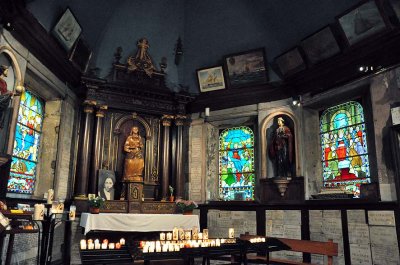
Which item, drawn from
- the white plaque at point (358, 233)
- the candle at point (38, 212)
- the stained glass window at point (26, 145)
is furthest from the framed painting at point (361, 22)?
the stained glass window at point (26, 145)

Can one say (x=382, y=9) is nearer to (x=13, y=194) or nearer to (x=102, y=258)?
(x=102, y=258)

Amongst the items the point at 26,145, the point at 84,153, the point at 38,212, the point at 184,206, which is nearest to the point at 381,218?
the point at 184,206

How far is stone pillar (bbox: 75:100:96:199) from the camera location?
28.1 feet

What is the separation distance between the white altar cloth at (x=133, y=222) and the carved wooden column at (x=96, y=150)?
1.02 m

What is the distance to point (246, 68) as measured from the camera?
984 centimetres

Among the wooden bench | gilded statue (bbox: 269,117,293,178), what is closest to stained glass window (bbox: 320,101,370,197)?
gilded statue (bbox: 269,117,293,178)

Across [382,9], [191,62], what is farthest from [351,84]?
[191,62]

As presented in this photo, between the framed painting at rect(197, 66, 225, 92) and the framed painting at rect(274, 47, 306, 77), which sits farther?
the framed painting at rect(197, 66, 225, 92)

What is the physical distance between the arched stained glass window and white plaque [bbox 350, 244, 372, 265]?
301cm

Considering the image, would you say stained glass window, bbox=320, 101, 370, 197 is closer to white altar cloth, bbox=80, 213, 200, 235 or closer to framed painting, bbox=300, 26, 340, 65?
framed painting, bbox=300, 26, 340, 65

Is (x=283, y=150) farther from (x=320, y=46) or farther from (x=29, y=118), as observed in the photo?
(x=29, y=118)

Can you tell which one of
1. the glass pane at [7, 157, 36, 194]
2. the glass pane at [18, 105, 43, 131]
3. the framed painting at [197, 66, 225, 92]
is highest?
the framed painting at [197, 66, 225, 92]

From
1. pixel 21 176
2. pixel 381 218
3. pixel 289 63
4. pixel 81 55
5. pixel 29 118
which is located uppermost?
pixel 81 55

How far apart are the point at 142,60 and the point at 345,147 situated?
5.78 metres
